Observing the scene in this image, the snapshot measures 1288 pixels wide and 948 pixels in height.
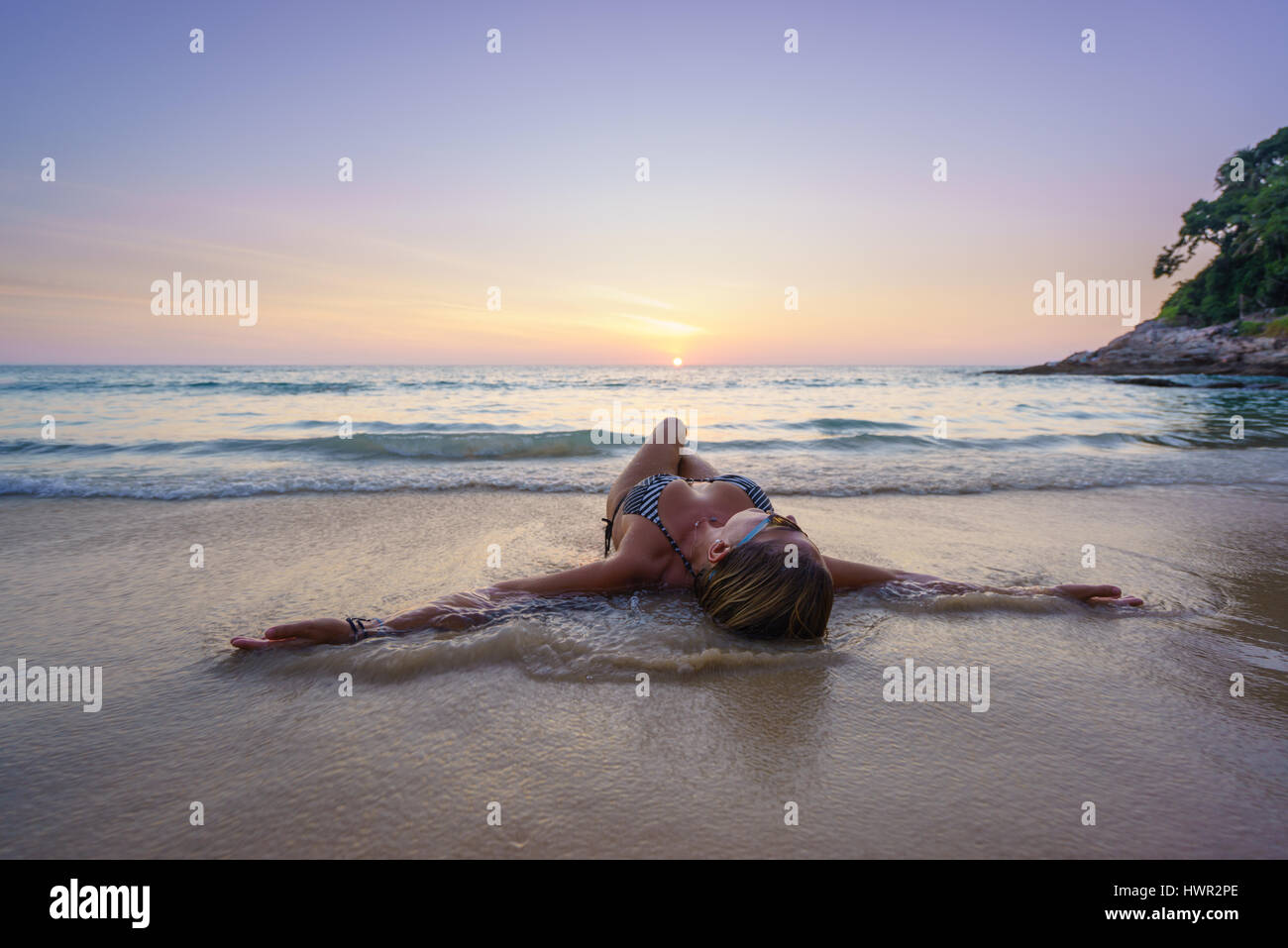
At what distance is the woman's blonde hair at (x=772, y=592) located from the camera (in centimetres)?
250

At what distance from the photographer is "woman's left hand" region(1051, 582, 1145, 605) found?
3.20 m

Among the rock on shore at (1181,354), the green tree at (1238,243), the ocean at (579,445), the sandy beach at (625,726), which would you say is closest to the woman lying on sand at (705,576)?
the sandy beach at (625,726)

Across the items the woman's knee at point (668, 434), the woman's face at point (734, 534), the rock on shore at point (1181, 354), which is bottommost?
the woman's face at point (734, 534)

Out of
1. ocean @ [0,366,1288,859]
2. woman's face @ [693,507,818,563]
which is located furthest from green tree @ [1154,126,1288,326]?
woman's face @ [693,507,818,563]

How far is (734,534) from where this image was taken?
2.72 m

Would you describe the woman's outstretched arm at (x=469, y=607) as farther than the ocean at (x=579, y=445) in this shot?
No

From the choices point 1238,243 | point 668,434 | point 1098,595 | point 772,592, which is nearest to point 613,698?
point 772,592

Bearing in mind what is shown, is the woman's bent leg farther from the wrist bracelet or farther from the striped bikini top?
the wrist bracelet

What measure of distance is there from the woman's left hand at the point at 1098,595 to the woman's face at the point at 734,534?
1.77 metres

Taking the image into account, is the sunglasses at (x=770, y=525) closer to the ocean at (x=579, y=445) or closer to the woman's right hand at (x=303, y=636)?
the woman's right hand at (x=303, y=636)

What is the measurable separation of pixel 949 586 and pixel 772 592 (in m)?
1.38

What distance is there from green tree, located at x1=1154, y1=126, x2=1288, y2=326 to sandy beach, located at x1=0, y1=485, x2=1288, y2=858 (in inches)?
2111
